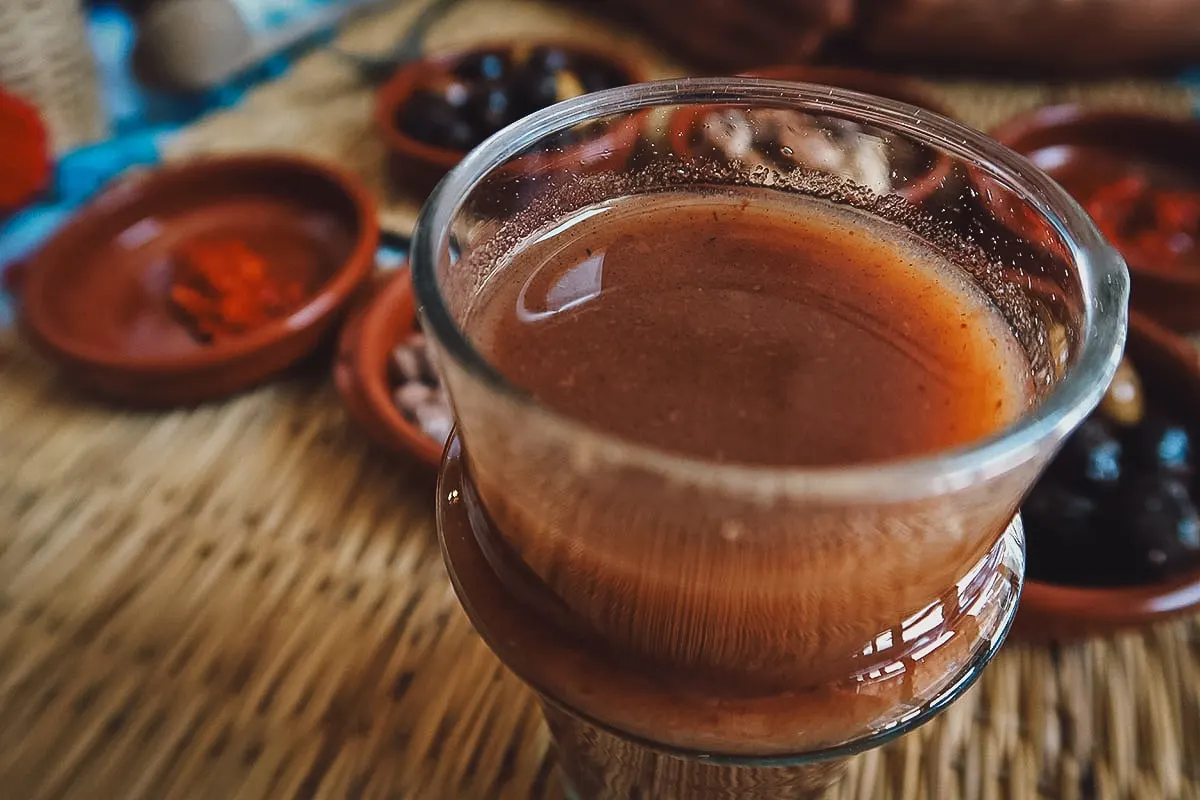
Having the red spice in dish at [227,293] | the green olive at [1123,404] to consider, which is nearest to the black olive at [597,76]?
the red spice in dish at [227,293]

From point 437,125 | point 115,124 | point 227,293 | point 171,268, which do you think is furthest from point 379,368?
point 115,124

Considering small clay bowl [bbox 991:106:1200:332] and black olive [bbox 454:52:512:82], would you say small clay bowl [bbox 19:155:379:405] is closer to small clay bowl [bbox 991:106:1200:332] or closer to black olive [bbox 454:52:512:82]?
black olive [bbox 454:52:512:82]

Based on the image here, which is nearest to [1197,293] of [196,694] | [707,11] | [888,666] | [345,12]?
[888,666]

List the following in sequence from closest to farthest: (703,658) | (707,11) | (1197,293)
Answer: (703,658) < (1197,293) < (707,11)

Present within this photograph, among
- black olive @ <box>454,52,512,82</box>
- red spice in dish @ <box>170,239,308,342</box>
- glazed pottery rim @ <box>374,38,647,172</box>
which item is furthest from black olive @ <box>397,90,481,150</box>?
red spice in dish @ <box>170,239,308,342</box>

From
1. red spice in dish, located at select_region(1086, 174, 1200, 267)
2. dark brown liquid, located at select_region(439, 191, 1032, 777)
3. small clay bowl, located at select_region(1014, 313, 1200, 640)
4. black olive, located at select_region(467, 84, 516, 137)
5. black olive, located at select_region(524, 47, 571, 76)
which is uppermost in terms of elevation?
dark brown liquid, located at select_region(439, 191, 1032, 777)

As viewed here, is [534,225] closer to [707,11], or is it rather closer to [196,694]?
[196,694]
